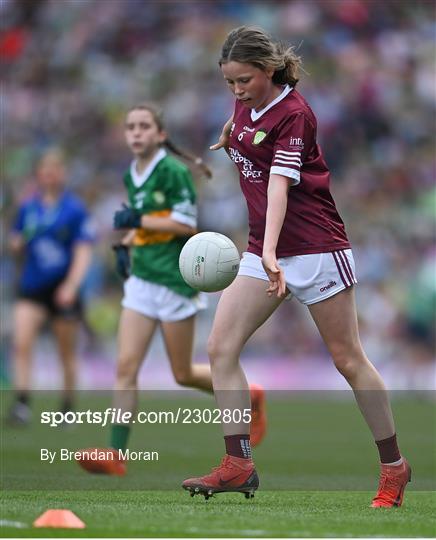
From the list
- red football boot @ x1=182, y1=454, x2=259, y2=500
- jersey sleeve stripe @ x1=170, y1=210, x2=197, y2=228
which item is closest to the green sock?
jersey sleeve stripe @ x1=170, y1=210, x2=197, y2=228

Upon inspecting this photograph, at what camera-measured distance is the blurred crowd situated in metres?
17.9

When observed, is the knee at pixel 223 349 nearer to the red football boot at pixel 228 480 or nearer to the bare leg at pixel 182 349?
the red football boot at pixel 228 480

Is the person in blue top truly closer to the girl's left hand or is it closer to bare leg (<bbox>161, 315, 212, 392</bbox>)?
bare leg (<bbox>161, 315, 212, 392</bbox>)

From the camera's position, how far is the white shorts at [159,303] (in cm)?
854

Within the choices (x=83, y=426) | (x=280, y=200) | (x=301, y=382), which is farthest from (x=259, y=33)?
(x=301, y=382)

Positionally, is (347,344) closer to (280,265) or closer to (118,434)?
(280,265)

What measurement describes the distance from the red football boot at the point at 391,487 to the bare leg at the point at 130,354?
2.52 m

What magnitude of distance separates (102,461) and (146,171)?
2002 mm

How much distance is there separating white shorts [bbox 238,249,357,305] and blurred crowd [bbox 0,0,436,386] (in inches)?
425

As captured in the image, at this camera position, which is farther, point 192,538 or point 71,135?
point 71,135

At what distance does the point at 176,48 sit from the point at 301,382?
661 cm

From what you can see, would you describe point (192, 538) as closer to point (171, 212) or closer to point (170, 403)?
point (171, 212)

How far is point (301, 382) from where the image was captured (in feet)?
57.2

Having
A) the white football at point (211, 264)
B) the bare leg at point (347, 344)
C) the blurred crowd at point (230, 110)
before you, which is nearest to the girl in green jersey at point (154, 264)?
the white football at point (211, 264)
